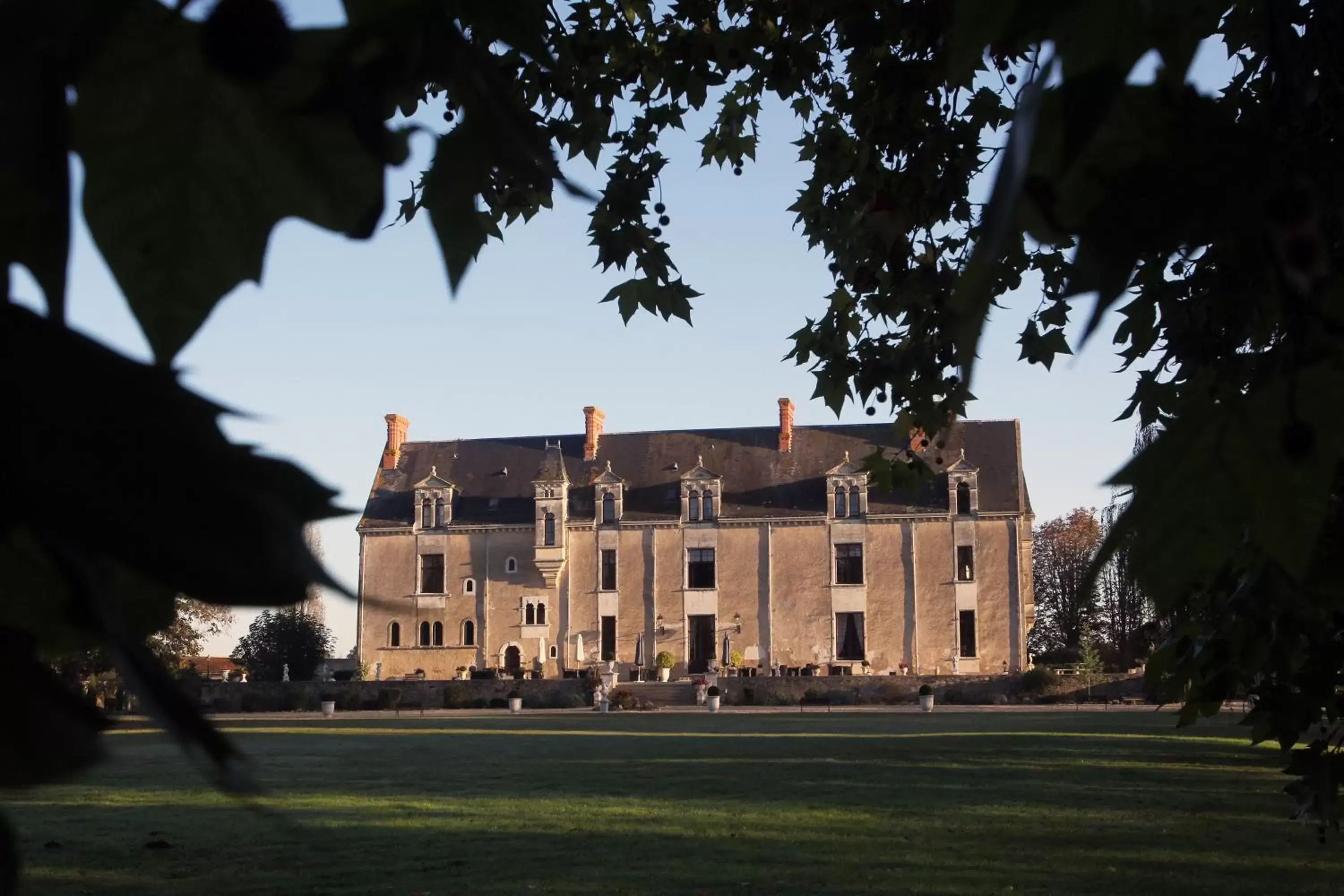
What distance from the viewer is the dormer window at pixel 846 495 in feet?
135

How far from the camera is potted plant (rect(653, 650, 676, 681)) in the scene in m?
41.1

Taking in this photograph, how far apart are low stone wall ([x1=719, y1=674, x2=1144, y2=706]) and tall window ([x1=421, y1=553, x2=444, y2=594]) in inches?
429

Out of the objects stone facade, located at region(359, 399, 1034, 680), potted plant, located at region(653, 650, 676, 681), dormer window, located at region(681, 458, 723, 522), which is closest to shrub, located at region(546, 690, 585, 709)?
potted plant, located at region(653, 650, 676, 681)

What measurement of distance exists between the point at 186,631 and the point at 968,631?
41.6m

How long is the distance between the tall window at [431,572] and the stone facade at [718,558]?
72 mm

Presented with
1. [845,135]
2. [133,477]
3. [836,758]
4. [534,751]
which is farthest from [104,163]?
[534,751]

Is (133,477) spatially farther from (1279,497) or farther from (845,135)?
(845,135)

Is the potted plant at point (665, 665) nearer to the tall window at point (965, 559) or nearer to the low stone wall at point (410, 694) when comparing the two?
the low stone wall at point (410, 694)

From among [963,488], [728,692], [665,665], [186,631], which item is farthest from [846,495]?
[186,631]

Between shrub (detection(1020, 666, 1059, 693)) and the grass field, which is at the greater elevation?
the grass field

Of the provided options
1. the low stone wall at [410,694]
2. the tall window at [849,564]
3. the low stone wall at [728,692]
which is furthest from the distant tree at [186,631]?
the tall window at [849,564]

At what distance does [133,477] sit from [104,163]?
260 millimetres

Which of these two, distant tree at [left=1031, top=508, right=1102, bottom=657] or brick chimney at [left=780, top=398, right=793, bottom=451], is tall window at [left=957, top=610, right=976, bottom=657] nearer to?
distant tree at [left=1031, top=508, right=1102, bottom=657]

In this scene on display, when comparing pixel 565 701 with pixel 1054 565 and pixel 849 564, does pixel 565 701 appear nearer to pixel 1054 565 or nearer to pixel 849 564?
pixel 849 564
